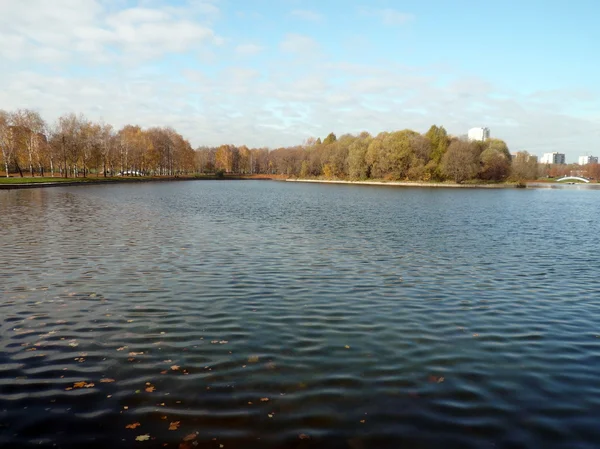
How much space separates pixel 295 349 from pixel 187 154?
155m

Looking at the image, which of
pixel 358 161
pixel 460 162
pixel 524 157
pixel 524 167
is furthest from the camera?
pixel 524 157

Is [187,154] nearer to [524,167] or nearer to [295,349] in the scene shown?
[524,167]

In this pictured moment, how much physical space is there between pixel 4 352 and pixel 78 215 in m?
27.5

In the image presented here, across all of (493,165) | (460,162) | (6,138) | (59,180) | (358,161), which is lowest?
(59,180)

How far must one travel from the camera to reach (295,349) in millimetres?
8977

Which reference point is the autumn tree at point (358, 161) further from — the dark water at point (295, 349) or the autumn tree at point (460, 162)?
the dark water at point (295, 349)

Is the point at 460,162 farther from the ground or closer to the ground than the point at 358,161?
closer to the ground

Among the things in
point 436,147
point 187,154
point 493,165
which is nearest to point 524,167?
point 493,165

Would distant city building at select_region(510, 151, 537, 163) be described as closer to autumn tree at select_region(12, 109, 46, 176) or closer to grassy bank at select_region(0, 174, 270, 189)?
grassy bank at select_region(0, 174, 270, 189)

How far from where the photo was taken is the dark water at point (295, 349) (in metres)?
6.26

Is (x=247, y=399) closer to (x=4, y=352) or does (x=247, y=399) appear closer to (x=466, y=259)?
(x=4, y=352)

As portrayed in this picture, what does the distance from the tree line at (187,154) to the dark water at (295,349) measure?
78.5 m

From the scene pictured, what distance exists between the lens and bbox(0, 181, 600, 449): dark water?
6.26 meters

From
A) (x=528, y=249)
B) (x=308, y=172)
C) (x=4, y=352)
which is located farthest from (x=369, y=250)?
(x=308, y=172)
